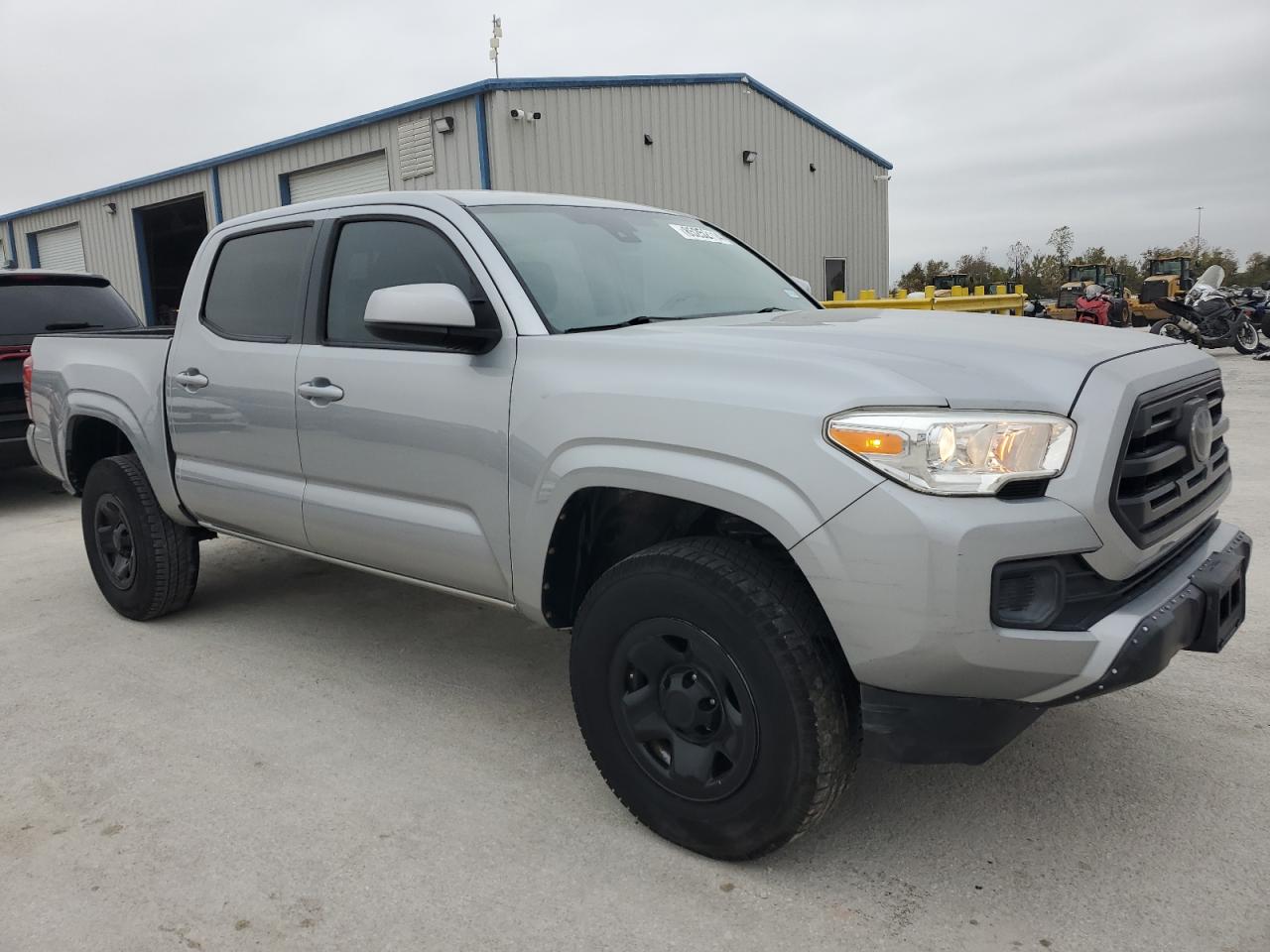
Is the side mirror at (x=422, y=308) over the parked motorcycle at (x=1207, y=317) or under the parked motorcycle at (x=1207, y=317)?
over

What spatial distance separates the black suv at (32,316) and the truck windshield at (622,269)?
5.53 meters

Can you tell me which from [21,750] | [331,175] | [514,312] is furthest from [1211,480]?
[331,175]

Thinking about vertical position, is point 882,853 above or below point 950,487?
below

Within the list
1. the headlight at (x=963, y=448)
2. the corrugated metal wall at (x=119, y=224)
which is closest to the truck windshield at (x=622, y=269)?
the headlight at (x=963, y=448)

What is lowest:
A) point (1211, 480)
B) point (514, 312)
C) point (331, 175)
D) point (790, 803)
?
point (790, 803)

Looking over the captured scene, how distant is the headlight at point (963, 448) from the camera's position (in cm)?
205

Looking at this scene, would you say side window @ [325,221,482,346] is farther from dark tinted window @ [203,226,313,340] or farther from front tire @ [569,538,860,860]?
front tire @ [569,538,860,860]

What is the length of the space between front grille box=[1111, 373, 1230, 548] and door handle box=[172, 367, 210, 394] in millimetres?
3312

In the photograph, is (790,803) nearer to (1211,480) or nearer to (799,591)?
(799,591)

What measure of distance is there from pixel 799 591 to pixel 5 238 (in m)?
26.9

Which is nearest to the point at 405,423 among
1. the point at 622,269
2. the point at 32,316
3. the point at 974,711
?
the point at 622,269

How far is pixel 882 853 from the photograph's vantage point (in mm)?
2533

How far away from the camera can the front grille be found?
2.18m

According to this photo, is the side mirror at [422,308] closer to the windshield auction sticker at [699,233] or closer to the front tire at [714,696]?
the front tire at [714,696]
